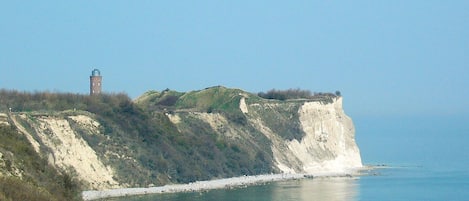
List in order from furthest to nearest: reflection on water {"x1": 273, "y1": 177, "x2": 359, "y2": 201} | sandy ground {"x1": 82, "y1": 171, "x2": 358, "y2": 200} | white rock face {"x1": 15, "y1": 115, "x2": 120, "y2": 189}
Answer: reflection on water {"x1": 273, "y1": 177, "x2": 359, "y2": 201} < white rock face {"x1": 15, "y1": 115, "x2": 120, "y2": 189} < sandy ground {"x1": 82, "y1": 171, "x2": 358, "y2": 200}

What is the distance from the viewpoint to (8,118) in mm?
58906

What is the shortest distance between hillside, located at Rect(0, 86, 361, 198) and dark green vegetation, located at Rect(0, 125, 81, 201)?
0.32 m

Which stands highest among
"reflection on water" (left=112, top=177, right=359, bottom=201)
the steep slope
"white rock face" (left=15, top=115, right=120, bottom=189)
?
the steep slope

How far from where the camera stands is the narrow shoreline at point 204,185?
5937 cm

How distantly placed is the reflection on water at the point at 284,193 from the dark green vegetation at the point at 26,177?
13.4 m

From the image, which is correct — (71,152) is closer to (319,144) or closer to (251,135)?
(251,135)

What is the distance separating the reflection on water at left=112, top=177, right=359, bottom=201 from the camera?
6092 cm

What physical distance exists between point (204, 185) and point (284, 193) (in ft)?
21.3

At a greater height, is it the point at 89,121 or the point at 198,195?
the point at 89,121

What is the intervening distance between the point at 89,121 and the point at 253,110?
101 ft

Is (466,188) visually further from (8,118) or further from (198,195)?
(8,118)

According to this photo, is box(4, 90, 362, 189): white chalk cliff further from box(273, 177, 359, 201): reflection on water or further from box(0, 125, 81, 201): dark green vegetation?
box(0, 125, 81, 201): dark green vegetation

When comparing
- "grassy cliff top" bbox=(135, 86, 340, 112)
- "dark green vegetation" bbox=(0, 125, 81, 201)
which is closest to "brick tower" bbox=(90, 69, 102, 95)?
"grassy cliff top" bbox=(135, 86, 340, 112)

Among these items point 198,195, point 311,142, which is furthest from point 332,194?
point 311,142
